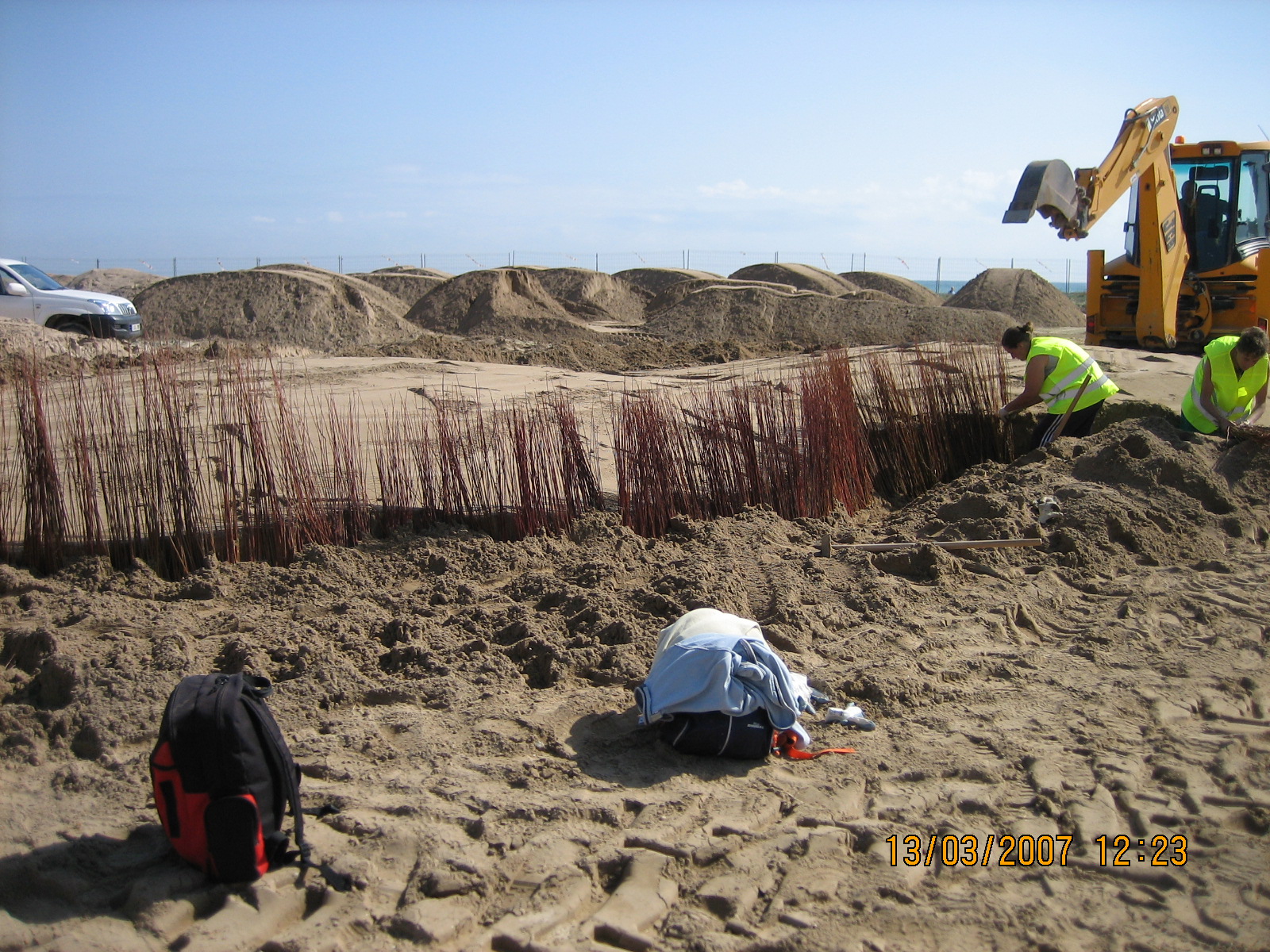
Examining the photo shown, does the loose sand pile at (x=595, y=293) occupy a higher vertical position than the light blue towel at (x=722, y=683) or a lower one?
higher

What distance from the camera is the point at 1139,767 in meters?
2.62

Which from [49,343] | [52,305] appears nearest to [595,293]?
[52,305]

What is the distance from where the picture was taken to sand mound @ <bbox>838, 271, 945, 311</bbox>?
2356cm

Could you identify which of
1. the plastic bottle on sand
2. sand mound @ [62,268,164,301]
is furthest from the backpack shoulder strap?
sand mound @ [62,268,164,301]

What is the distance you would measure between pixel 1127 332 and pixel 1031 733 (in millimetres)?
8032

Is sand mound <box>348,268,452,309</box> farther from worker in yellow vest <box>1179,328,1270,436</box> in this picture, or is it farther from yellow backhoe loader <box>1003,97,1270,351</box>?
worker in yellow vest <box>1179,328,1270,436</box>

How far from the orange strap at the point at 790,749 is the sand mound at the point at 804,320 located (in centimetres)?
1318

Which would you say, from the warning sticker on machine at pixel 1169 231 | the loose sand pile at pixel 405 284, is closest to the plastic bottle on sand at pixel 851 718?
the warning sticker on machine at pixel 1169 231

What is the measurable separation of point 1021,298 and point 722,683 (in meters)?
19.3

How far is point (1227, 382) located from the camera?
17.8 ft

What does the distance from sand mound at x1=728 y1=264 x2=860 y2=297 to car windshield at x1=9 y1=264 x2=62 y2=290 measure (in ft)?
52.2

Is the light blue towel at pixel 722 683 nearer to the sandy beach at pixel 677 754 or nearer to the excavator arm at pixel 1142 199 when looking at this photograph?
the sandy beach at pixel 677 754

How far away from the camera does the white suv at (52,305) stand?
36.1 feet
